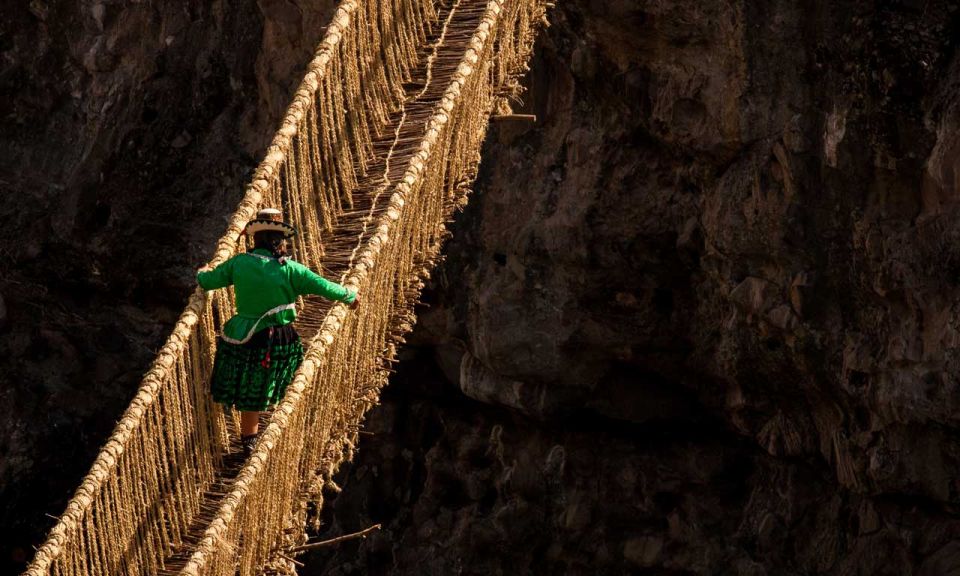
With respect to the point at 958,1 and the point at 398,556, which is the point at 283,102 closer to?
the point at 398,556

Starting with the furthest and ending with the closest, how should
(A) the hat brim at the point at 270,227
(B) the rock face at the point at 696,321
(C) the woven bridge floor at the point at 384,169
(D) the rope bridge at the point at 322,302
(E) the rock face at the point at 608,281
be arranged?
(E) the rock face at the point at 608,281, (B) the rock face at the point at 696,321, (A) the hat brim at the point at 270,227, (C) the woven bridge floor at the point at 384,169, (D) the rope bridge at the point at 322,302

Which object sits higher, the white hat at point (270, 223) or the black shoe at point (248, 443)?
the white hat at point (270, 223)

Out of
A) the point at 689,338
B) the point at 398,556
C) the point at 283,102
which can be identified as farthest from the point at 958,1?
the point at 398,556

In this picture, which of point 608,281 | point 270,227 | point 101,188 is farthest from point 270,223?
point 101,188

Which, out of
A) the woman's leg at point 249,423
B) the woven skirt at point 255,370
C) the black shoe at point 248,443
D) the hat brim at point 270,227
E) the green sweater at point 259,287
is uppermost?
the hat brim at point 270,227

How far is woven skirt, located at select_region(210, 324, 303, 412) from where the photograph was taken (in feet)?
25.4

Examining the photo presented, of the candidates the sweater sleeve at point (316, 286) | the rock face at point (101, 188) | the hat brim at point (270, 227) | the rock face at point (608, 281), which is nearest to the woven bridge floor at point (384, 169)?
the sweater sleeve at point (316, 286)

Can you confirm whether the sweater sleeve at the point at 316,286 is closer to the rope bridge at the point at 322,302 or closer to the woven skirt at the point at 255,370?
the rope bridge at the point at 322,302

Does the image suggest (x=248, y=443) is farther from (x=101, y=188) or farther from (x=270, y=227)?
(x=101, y=188)

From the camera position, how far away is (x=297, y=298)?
8.39 metres

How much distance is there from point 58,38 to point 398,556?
17.0ft

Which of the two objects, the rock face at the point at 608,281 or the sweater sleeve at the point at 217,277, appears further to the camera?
the rock face at the point at 608,281

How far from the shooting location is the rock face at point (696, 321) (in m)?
10.4

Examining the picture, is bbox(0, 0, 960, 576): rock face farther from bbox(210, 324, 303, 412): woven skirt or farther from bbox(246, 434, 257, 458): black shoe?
bbox(246, 434, 257, 458): black shoe
